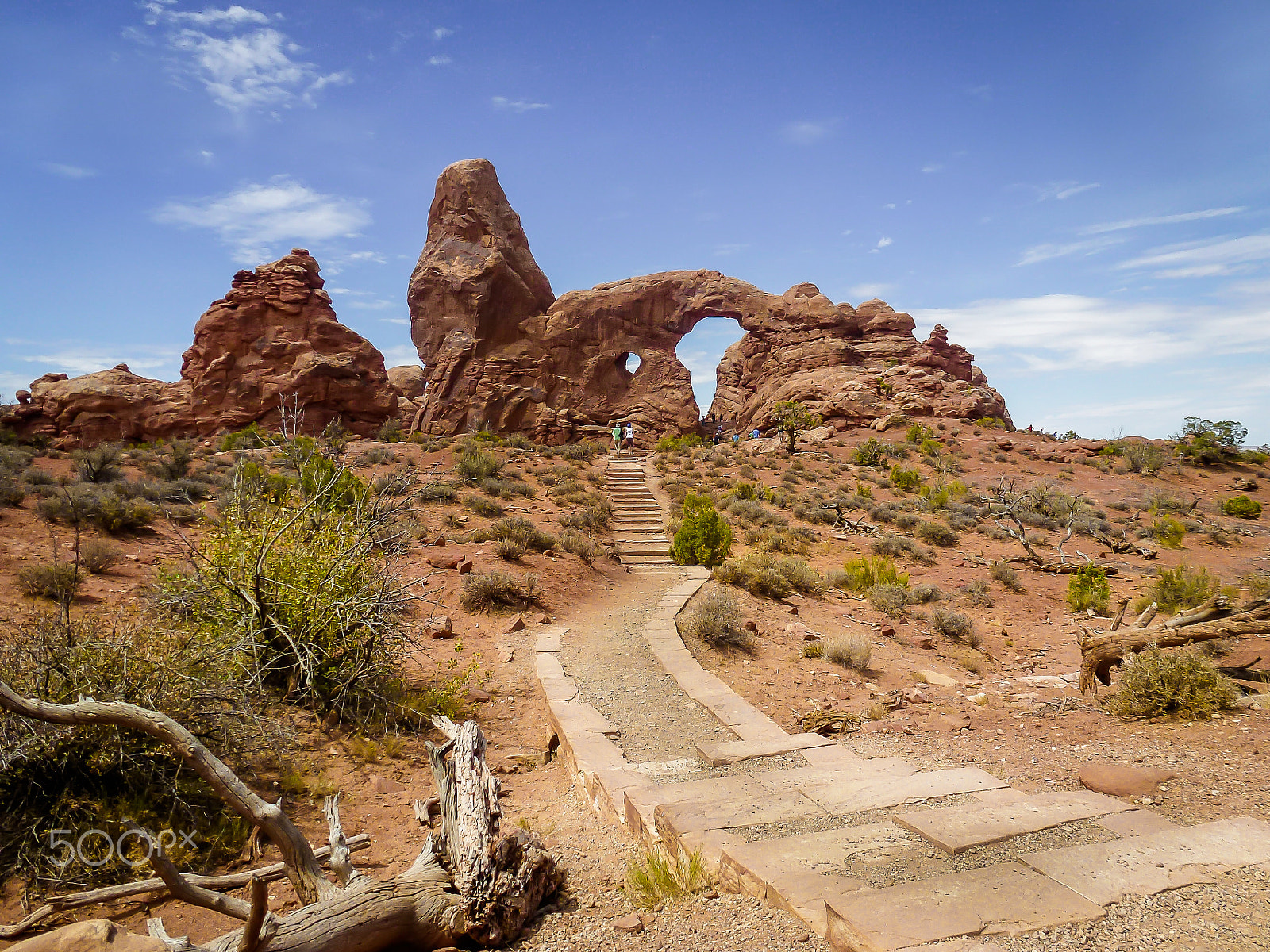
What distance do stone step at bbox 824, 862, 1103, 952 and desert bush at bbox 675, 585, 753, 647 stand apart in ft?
20.4

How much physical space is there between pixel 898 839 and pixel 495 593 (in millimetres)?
7809

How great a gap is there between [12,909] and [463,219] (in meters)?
43.1

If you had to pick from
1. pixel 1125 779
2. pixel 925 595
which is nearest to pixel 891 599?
pixel 925 595

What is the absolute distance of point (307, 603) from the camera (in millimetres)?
6016

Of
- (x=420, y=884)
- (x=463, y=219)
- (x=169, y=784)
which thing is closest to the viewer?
(x=420, y=884)

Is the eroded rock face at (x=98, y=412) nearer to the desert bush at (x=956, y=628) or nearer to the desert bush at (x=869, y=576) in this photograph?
the desert bush at (x=869, y=576)

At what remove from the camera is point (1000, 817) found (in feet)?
12.2

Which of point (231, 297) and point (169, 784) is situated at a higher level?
point (231, 297)

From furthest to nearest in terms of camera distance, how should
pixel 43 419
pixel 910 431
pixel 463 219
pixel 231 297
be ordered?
1. pixel 463 219
2. pixel 231 297
3. pixel 43 419
4. pixel 910 431

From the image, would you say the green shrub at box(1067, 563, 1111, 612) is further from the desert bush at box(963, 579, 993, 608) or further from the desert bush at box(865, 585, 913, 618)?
the desert bush at box(865, 585, 913, 618)

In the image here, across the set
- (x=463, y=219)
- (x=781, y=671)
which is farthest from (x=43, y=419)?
(x=781, y=671)

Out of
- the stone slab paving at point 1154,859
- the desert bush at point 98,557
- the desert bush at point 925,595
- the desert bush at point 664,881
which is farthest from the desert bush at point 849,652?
the desert bush at point 98,557

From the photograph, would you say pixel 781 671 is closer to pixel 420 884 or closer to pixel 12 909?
pixel 420 884

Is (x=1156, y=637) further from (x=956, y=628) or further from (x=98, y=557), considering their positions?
(x=98, y=557)
